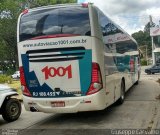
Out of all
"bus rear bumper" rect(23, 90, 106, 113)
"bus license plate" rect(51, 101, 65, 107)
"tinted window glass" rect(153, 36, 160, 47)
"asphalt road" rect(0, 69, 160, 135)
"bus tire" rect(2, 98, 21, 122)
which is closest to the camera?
"asphalt road" rect(0, 69, 160, 135)

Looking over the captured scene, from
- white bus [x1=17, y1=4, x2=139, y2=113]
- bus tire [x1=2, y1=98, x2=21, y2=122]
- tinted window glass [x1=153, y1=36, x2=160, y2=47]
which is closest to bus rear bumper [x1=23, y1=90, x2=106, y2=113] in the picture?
white bus [x1=17, y1=4, x2=139, y2=113]

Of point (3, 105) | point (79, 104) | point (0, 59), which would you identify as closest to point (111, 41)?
point (79, 104)

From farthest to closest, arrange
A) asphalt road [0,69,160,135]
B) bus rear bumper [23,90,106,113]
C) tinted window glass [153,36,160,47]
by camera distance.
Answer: tinted window glass [153,36,160,47] < bus rear bumper [23,90,106,113] < asphalt road [0,69,160,135]

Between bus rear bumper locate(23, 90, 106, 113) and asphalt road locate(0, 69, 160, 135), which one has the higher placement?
bus rear bumper locate(23, 90, 106, 113)

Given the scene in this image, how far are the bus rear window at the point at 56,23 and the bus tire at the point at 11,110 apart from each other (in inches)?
87.9

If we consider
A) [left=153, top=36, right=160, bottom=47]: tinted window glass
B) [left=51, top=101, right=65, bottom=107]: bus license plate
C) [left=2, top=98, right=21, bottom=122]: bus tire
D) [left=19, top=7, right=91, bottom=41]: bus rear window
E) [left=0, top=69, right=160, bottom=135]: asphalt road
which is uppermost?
[left=153, top=36, right=160, bottom=47]: tinted window glass

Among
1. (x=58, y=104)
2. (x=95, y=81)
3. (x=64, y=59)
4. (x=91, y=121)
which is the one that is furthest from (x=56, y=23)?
(x=91, y=121)

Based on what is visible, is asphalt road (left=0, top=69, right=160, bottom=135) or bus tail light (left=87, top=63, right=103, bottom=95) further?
bus tail light (left=87, top=63, right=103, bottom=95)

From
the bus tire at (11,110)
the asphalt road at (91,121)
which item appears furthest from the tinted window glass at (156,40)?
the bus tire at (11,110)

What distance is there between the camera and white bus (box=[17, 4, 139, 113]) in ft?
31.2

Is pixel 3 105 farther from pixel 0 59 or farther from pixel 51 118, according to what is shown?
pixel 0 59

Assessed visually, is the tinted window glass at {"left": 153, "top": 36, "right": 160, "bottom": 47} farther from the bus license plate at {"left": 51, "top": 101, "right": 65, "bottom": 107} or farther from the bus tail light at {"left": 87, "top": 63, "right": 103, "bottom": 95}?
the bus license plate at {"left": 51, "top": 101, "right": 65, "bottom": 107}

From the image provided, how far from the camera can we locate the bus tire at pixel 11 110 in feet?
35.7

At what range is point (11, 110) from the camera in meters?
11.1
